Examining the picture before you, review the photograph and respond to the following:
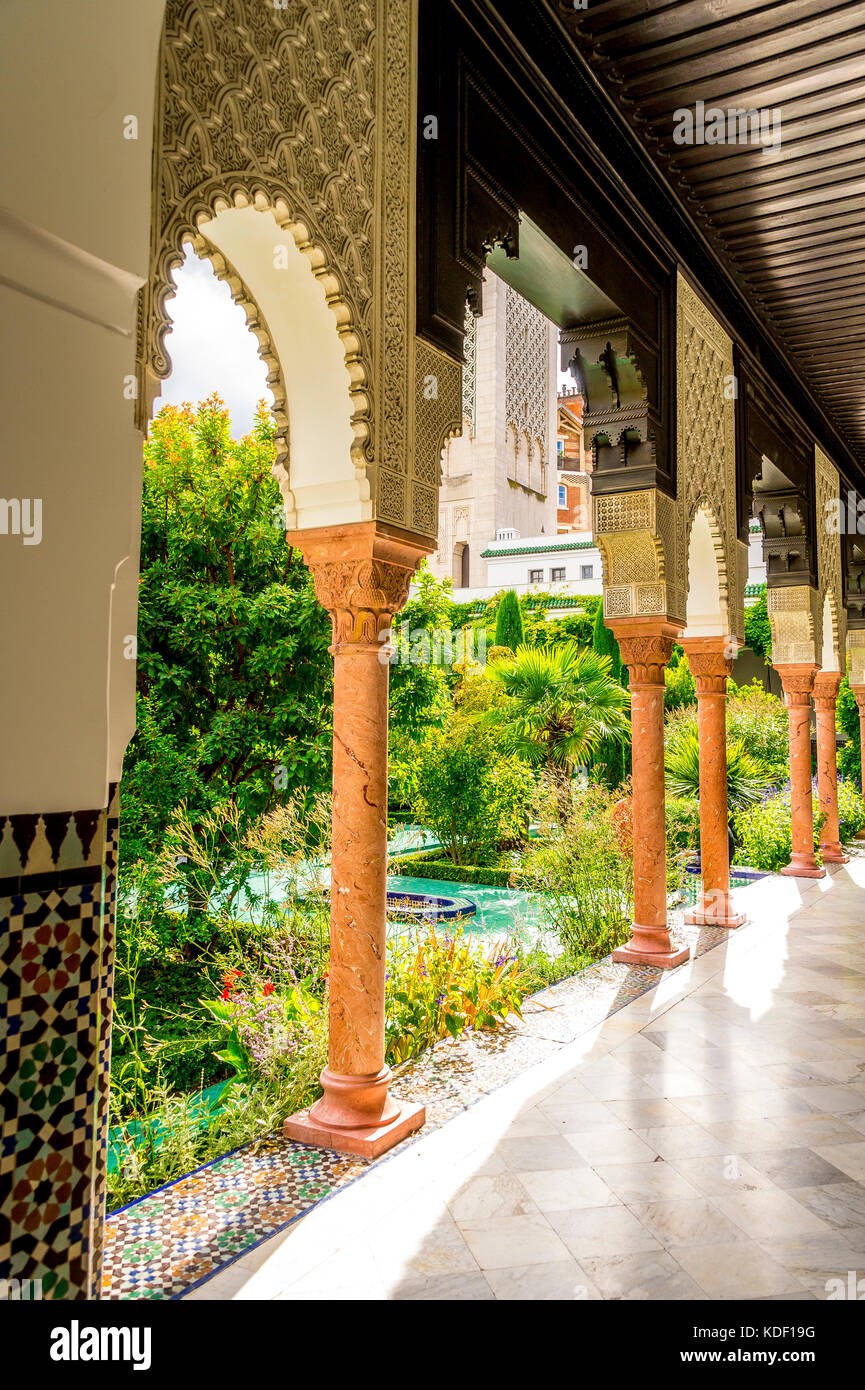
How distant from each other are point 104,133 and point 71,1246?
2069 millimetres

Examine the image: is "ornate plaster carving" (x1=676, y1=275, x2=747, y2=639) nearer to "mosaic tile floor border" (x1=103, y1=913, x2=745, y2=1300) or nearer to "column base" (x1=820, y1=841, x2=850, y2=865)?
"mosaic tile floor border" (x1=103, y1=913, x2=745, y2=1300)

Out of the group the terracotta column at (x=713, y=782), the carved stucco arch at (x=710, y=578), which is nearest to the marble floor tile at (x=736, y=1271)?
the carved stucco arch at (x=710, y=578)

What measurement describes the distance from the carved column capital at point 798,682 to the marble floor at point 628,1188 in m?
6.52

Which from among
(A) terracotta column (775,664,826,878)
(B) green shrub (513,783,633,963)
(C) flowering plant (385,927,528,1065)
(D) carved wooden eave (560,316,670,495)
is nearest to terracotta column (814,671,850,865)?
(A) terracotta column (775,664,826,878)

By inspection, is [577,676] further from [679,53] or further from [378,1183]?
[378,1183]

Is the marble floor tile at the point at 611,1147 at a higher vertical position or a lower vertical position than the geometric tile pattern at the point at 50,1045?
lower

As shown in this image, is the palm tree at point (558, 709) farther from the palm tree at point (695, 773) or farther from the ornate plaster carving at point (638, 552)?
the ornate plaster carving at point (638, 552)

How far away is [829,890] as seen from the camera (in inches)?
403

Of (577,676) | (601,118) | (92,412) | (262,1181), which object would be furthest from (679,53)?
(577,676)

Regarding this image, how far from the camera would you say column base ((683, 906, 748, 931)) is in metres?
8.07

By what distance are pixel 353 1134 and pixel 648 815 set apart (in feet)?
12.4

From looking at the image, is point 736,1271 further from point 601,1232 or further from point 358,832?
point 358,832

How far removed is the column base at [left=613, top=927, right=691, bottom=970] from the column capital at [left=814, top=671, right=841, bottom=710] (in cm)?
680

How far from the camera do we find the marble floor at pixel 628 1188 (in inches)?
109
